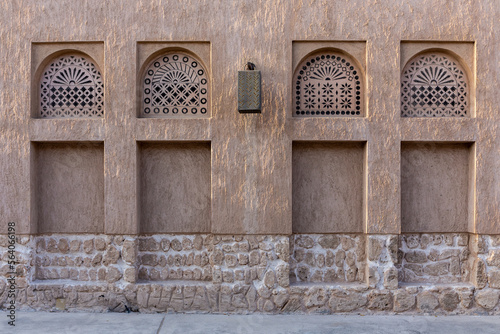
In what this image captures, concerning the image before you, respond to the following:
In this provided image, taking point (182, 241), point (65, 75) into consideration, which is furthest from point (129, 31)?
point (182, 241)

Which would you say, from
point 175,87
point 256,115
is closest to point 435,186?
point 256,115

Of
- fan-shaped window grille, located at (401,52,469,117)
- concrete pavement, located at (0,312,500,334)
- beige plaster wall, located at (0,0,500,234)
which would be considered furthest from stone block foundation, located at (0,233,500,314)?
fan-shaped window grille, located at (401,52,469,117)

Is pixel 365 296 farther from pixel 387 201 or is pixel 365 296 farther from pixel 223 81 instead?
pixel 223 81

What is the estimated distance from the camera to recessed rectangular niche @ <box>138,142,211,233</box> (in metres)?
5.17

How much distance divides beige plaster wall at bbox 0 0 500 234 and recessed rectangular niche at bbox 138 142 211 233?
0.21m

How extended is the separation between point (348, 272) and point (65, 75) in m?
4.44

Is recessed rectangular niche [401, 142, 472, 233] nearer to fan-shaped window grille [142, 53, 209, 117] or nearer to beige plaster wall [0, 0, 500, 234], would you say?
beige plaster wall [0, 0, 500, 234]

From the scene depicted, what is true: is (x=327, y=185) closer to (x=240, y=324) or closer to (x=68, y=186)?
(x=240, y=324)

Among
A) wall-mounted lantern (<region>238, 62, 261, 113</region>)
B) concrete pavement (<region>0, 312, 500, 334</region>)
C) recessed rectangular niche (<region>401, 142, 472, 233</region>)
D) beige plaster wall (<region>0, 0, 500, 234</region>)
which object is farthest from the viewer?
recessed rectangular niche (<region>401, 142, 472, 233</region>)

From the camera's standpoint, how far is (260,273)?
16.4 ft

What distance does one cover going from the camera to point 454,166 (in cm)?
514

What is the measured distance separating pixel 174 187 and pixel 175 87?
1.28m

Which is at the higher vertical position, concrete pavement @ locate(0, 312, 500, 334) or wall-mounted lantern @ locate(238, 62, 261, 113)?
wall-mounted lantern @ locate(238, 62, 261, 113)

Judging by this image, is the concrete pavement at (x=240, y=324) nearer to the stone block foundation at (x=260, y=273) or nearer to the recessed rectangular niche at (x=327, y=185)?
the stone block foundation at (x=260, y=273)
